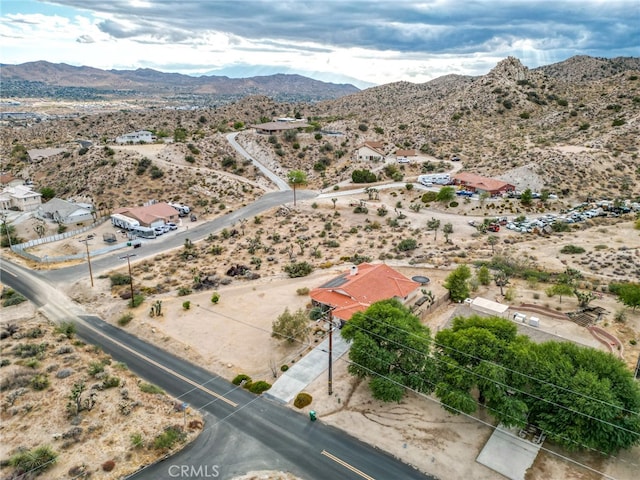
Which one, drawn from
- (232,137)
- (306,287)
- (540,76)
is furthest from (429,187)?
(540,76)

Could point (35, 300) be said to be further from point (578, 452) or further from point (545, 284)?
point (545, 284)

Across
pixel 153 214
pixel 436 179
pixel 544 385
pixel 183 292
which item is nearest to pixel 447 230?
pixel 436 179

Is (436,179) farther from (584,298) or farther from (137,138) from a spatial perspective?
(137,138)

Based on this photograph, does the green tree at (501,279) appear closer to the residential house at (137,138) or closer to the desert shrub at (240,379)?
the desert shrub at (240,379)

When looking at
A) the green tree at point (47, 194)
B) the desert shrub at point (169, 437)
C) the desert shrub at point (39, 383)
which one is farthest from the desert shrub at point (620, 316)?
the green tree at point (47, 194)

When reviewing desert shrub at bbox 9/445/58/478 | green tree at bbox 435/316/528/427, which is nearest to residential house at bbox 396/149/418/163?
green tree at bbox 435/316/528/427

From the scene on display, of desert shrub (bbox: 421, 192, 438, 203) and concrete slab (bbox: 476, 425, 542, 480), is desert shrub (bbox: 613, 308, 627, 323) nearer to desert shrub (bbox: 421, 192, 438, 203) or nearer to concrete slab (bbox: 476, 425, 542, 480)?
concrete slab (bbox: 476, 425, 542, 480)
